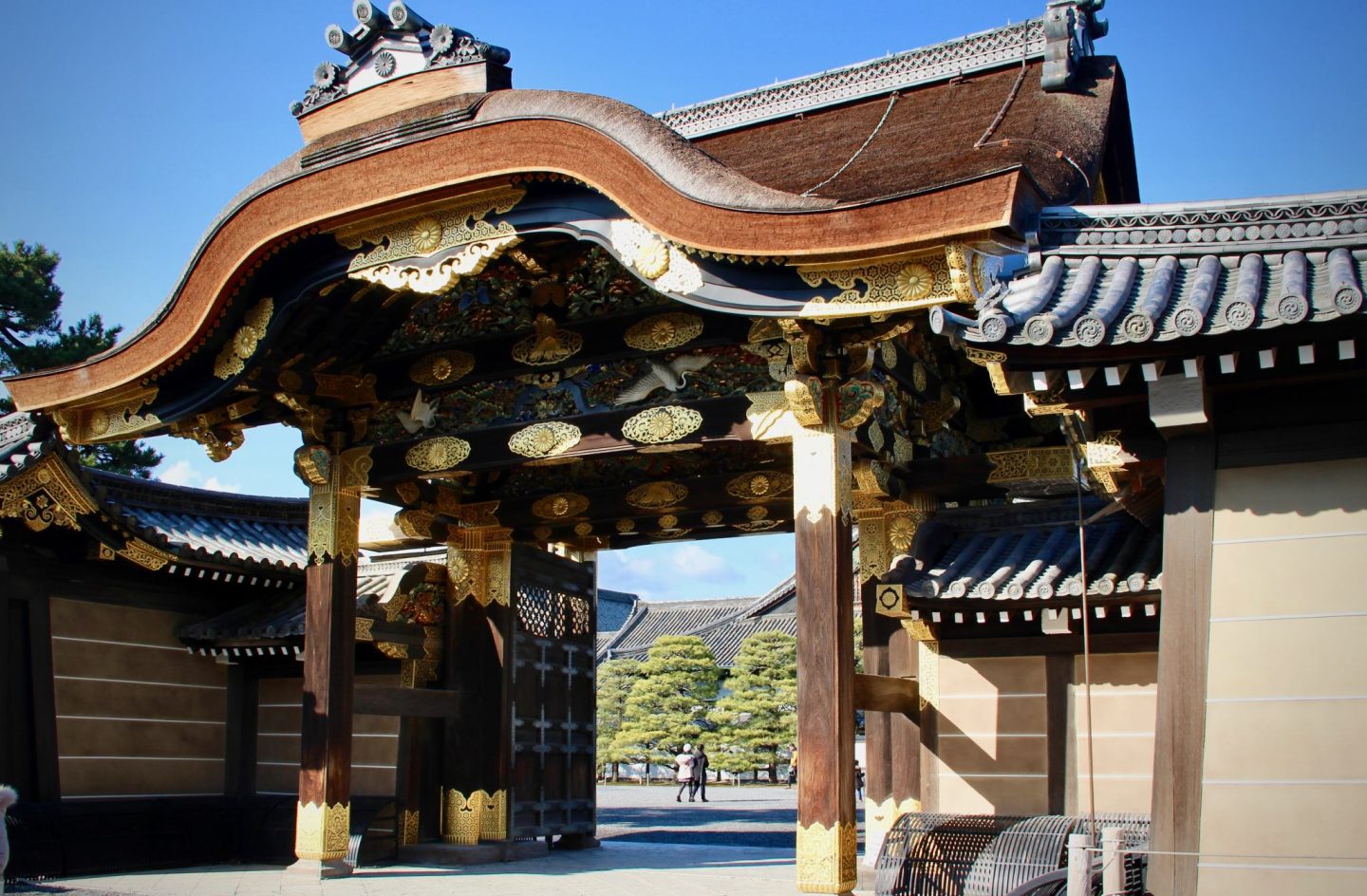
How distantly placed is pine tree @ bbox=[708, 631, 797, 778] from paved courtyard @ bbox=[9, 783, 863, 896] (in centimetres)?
1704

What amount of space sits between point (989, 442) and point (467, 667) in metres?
5.30

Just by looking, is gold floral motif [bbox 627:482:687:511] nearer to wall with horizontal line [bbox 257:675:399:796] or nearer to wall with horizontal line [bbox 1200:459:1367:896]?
wall with horizontal line [bbox 257:675:399:796]

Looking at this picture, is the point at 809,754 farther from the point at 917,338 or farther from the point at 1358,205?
the point at 1358,205

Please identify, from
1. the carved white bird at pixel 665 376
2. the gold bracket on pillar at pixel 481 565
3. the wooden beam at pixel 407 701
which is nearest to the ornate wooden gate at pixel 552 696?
the gold bracket on pillar at pixel 481 565

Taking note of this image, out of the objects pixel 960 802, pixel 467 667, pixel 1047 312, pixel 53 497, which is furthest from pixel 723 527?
pixel 1047 312

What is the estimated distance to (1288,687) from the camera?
19.7ft

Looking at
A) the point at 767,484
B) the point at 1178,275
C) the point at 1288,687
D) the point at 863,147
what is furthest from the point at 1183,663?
the point at 863,147

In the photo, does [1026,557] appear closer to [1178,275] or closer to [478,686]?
[1178,275]

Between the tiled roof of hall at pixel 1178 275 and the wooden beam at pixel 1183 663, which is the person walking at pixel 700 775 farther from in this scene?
the wooden beam at pixel 1183 663

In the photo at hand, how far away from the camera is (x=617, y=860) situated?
40.3 ft

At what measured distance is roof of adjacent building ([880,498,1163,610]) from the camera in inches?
353

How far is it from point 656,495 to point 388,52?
4.54 meters

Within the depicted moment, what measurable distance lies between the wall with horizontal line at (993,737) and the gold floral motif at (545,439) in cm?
335

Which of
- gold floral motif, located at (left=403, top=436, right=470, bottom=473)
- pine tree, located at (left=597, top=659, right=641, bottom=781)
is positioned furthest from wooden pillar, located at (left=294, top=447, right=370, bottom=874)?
pine tree, located at (left=597, top=659, right=641, bottom=781)
